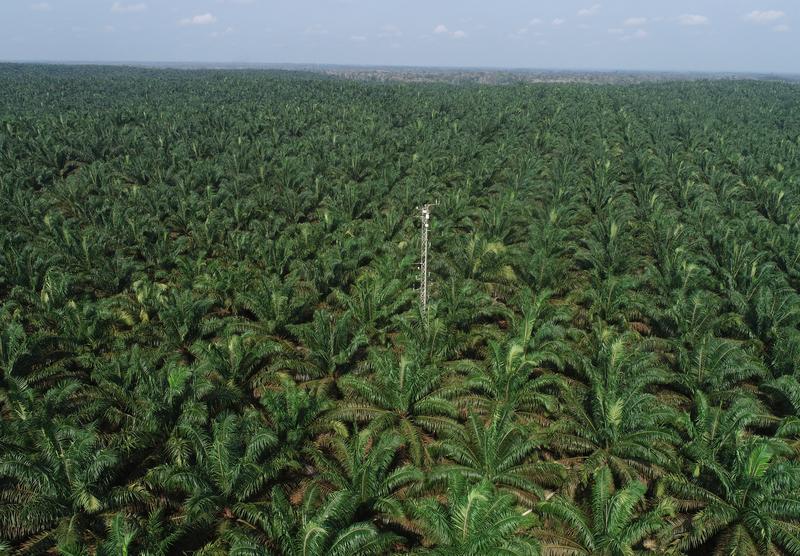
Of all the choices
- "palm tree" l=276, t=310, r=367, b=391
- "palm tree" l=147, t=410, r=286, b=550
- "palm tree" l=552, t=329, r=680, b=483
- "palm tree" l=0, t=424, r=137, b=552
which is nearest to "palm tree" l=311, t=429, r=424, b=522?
"palm tree" l=147, t=410, r=286, b=550

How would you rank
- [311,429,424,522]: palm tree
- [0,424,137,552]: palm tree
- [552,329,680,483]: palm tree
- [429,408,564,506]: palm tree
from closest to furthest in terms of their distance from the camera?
1. [0,424,137,552]: palm tree
2. [311,429,424,522]: palm tree
3. [429,408,564,506]: palm tree
4. [552,329,680,483]: palm tree

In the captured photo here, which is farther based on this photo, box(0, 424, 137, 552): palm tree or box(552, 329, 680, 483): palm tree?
box(552, 329, 680, 483): palm tree

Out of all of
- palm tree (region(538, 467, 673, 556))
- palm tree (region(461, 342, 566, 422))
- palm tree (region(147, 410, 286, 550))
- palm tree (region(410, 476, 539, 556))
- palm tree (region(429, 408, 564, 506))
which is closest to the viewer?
palm tree (region(410, 476, 539, 556))

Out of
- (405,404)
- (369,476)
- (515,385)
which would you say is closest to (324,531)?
(369,476)

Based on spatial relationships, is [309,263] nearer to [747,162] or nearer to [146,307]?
[146,307]

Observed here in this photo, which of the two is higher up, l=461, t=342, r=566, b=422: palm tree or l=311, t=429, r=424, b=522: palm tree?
l=461, t=342, r=566, b=422: palm tree

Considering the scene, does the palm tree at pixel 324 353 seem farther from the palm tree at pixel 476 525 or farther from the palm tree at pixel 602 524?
the palm tree at pixel 602 524

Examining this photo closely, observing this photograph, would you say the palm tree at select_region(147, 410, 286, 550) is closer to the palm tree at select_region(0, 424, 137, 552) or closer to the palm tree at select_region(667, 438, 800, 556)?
the palm tree at select_region(0, 424, 137, 552)

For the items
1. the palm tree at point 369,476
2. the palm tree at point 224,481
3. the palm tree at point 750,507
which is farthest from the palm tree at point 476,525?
the palm tree at point 750,507

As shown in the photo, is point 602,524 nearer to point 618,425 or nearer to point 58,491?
point 618,425
